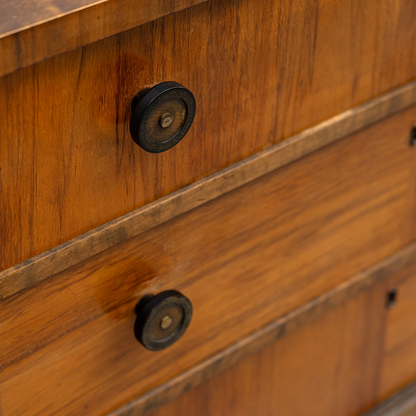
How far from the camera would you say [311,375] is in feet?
2.23

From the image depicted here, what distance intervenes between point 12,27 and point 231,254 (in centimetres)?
26

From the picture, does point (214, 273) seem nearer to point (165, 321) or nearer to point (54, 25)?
point (165, 321)

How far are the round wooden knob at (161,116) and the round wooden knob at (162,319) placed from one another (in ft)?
0.37

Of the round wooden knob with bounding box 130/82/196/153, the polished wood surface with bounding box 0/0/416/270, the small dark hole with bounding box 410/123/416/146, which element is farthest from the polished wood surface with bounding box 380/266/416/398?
the round wooden knob with bounding box 130/82/196/153

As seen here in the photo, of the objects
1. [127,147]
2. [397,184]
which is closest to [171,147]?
[127,147]

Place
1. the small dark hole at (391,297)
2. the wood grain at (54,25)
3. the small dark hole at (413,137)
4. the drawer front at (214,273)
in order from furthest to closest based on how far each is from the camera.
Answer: the small dark hole at (391,297) < the small dark hole at (413,137) < the drawer front at (214,273) < the wood grain at (54,25)

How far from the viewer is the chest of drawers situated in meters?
0.36

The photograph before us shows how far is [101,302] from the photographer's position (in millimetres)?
449

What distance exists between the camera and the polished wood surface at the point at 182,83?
35cm

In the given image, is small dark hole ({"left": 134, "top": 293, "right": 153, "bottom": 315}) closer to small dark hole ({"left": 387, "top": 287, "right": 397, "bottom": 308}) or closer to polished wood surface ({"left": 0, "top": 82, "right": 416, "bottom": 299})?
polished wood surface ({"left": 0, "top": 82, "right": 416, "bottom": 299})

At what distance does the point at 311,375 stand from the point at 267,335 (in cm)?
13

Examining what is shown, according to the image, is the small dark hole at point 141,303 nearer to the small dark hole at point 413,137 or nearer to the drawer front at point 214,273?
the drawer front at point 214,273

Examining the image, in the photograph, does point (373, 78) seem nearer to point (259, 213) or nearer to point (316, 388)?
point (259, 213)

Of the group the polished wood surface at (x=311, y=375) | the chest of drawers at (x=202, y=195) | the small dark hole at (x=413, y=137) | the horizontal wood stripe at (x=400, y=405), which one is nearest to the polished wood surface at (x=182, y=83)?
the chest of drawers at (x=202, y=195)
